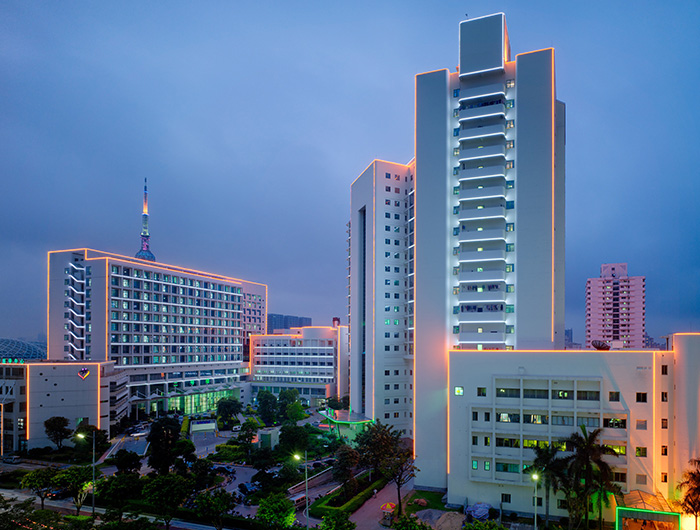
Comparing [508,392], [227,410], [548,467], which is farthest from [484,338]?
[227,410]

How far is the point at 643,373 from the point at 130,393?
8628cm

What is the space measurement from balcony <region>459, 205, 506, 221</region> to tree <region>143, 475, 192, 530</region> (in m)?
39.5

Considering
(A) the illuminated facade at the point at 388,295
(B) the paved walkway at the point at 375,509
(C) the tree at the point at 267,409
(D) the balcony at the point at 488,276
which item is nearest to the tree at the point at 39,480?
(B) the paved walkway at the point at 375,509

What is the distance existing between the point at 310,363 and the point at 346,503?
67479mm

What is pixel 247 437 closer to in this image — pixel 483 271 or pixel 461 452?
pixel 461 452

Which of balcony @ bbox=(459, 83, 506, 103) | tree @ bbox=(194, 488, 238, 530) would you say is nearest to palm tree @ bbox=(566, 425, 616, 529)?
tree @ bbox=(194, 488, 238, 530)

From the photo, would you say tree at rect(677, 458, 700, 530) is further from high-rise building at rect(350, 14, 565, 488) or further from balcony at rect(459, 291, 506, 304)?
balcony at rect(459, 291, 506, 304)

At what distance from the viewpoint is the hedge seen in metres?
41.5

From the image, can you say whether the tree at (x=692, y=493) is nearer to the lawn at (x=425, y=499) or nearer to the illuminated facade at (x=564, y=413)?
the illuminated facade at (x=564, y=413)

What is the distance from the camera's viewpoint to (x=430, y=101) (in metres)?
55.3

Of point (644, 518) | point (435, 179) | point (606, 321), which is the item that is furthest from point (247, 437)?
point (606, 321)

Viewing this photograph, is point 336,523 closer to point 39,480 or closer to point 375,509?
point 375,509

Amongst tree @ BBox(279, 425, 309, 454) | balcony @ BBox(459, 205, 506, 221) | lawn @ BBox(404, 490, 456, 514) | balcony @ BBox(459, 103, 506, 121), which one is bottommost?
lawn @ BBox(404, 490, 456, 514)

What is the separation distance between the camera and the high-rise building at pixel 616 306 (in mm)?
151000
